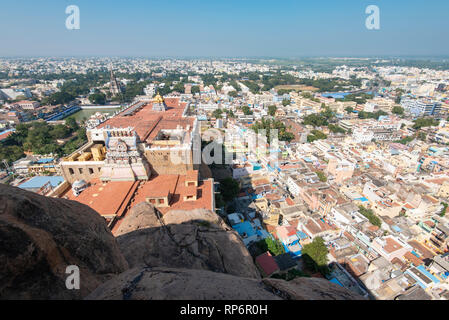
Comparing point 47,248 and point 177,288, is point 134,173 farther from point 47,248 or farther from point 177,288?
point 177,288

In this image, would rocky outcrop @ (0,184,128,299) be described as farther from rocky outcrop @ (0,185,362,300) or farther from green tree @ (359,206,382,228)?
green tree @ (359,206,382,228)

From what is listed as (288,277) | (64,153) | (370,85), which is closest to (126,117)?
(288,277)

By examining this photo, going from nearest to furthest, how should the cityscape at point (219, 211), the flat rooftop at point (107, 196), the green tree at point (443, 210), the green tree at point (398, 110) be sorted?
the cityscape at point (219, 211), the flat rooftop at point (107, 196), the green tree at point (443, 210), the green tree at point (398, 110)

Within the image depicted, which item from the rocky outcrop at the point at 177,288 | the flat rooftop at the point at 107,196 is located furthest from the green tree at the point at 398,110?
the rocky outcrop at the point at 177,288

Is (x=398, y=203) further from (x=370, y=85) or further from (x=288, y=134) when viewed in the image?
(x=370, y=85)

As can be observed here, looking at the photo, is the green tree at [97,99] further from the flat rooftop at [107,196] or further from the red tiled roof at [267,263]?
the red tiled roof at [267,263]
